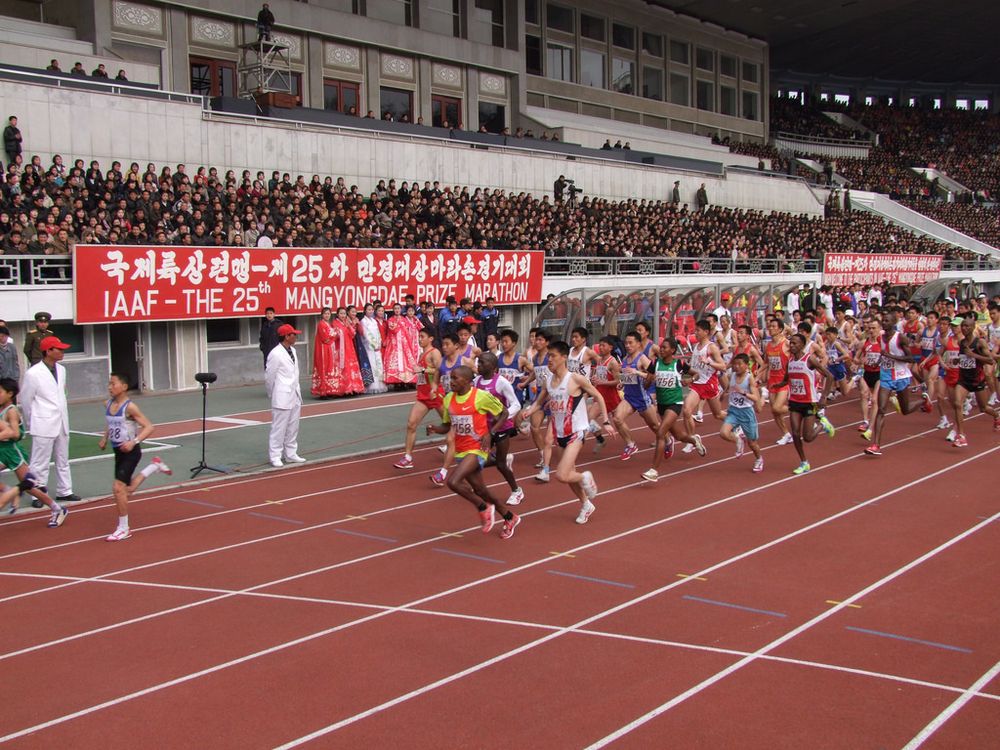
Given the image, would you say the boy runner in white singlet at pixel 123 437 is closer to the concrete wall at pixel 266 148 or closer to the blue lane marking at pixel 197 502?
the blue lane marking at pixel 197 502

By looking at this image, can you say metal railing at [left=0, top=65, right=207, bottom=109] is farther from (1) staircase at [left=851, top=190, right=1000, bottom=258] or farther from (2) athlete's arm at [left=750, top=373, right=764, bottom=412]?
(1) staircase at [left=851, top=190, right=1000, bottom=258]

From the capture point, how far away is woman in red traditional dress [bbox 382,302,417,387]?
21.6 meters

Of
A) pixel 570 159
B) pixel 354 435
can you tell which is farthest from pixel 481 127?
pixel 354 435

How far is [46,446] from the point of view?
11.2m

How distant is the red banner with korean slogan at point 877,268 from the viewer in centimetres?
4034

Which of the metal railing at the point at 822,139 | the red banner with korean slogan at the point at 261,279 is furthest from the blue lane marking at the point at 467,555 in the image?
the metal railing at the point at 822,139

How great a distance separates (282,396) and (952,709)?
32.2 ft

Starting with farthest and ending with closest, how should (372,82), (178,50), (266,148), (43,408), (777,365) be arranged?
(372,82)
(178,50)
(266,148)
(777,365)
(43,408)

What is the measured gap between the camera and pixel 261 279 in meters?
21.2

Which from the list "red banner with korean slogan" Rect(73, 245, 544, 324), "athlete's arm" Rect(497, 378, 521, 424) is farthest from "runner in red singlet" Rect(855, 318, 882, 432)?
"red banner with korean slogan" Rect(73, 245, 544, 324)

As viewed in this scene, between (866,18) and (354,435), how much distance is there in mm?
58100

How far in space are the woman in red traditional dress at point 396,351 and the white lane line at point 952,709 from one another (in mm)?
15978

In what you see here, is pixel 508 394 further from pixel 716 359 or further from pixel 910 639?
pixel 910 639

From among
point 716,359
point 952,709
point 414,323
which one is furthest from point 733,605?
point 414,323
